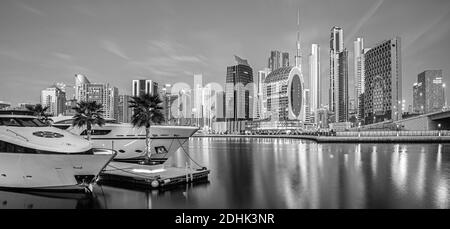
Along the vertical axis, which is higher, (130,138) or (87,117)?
(87,117)

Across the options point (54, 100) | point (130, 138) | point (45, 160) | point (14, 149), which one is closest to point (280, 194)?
point (45, 160)

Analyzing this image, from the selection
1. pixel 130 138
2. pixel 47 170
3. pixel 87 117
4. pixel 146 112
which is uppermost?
pixel 146 112

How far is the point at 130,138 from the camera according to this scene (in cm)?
3925

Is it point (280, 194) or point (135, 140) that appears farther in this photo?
point (135, 140)

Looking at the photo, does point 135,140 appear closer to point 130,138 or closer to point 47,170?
point 130,138

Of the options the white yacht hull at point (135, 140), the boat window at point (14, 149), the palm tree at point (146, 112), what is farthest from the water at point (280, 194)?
the white yacht hull at point (135, 140)

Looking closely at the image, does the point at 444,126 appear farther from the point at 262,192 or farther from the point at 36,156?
the point at 36,156

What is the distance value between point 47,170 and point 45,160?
35.3 inches

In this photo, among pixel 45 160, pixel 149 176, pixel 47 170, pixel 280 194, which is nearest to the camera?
pixel 45 160

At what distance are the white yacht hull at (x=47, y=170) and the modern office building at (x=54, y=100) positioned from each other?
243ft

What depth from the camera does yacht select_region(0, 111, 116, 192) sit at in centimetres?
1988

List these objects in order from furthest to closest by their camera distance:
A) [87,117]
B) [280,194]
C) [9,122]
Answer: [87,117]
[280,194]
[9,122]
